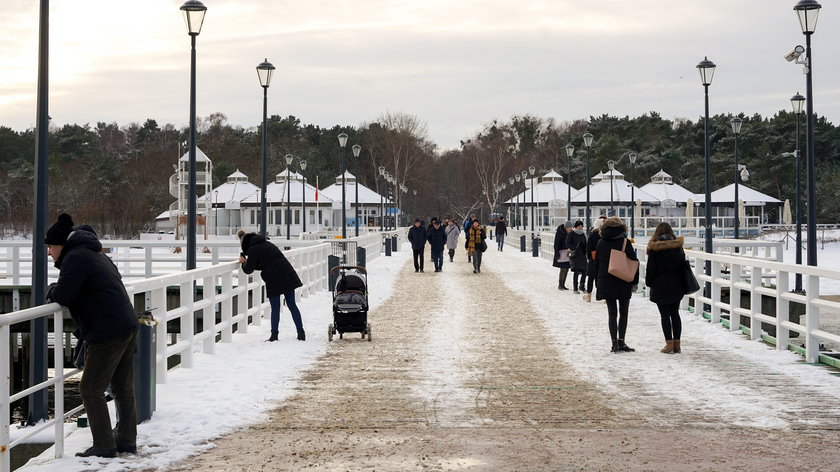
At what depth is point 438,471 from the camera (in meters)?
6.26

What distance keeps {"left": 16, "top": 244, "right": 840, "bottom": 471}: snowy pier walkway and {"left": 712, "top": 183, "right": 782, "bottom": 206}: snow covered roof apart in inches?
2377

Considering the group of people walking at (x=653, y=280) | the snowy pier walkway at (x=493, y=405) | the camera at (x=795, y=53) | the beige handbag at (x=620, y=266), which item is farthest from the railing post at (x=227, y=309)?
the camera at (x=795, y=53)

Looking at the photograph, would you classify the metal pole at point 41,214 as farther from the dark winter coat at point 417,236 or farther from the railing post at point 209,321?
the dark winter coat at point 417,236

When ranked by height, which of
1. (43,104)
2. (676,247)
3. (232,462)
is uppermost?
(43,104)

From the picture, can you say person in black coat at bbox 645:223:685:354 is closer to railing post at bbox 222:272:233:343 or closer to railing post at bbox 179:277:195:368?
railing post at bbox 179:277:195:368

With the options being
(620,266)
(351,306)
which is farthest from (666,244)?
(351,306)

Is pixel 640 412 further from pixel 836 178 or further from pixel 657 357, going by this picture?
pixel 836 178

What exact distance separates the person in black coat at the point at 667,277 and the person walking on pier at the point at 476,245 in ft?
53.5

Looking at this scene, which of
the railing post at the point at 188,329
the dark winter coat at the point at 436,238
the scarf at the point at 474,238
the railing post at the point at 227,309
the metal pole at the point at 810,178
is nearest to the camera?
the railing post at the point at 188,329

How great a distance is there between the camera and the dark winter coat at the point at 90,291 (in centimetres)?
638

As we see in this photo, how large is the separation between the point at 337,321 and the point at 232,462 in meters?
6.58

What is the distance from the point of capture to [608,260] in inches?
482

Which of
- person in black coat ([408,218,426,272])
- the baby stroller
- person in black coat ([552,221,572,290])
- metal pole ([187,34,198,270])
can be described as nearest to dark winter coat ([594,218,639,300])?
the baby stroller

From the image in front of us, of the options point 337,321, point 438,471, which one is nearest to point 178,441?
point 438,471
